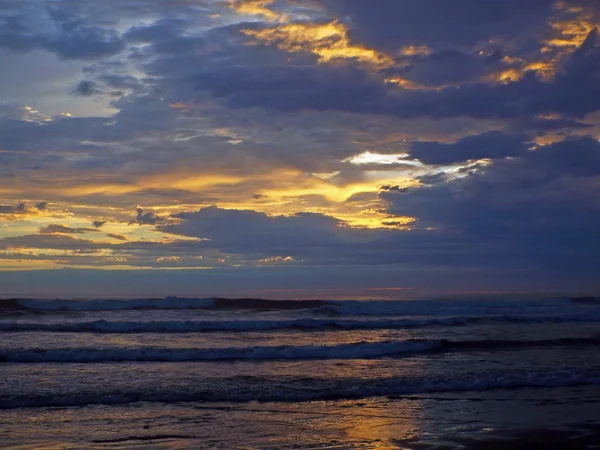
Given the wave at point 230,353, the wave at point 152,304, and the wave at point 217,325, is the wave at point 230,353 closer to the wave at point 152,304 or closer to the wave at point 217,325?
the wave at point 217,325

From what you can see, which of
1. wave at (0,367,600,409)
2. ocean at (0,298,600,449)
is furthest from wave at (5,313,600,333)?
wave at (0,367,600,409)

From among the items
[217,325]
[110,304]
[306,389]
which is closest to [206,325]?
[217,325]

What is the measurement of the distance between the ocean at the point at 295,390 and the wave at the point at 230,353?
0.05 meters

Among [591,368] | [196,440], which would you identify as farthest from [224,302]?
[196,440]

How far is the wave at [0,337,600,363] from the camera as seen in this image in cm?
1698

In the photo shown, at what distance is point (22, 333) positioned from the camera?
23531 mm

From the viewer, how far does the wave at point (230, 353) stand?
1698 cm

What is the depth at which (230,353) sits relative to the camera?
60.3 feet

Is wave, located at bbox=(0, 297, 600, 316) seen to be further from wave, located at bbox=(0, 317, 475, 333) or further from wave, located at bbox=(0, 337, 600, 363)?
wave, located at bbox=(0, 337, 600, 363)

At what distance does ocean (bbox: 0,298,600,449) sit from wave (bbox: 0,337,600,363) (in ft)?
0.18

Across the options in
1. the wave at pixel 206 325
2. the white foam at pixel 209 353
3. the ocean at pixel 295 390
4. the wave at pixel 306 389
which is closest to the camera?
the ocean at pixel 295 390

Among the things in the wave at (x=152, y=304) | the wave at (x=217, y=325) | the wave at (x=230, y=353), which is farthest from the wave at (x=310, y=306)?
the wave at (x=230, y=353)

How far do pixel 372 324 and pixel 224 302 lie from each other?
16.8 metres

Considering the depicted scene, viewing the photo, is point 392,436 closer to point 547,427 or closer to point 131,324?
point 547,427
